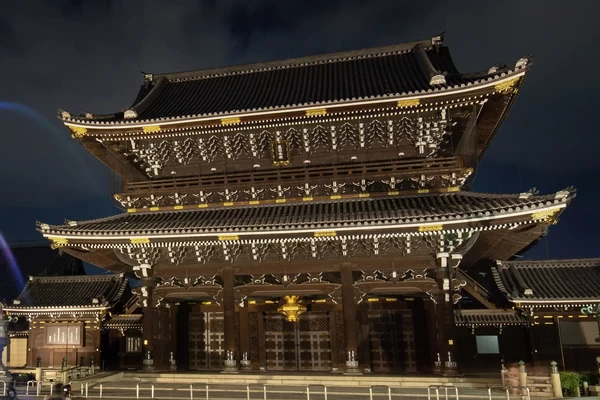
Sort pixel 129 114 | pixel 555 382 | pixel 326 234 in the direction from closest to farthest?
1. pixel 555 382
2. pixel 326 234
3. pixel 129 114

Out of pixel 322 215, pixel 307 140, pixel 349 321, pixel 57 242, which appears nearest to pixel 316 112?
pixel 307 140

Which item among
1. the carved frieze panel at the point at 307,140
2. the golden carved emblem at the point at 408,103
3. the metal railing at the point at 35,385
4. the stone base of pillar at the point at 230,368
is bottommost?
the metal railing at the point at 35,385

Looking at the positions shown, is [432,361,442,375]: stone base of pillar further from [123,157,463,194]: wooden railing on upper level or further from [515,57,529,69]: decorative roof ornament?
[515,57,529,69]: decorative roof ornament

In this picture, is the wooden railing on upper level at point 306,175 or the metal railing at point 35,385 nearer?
the metal railing at point 35,385

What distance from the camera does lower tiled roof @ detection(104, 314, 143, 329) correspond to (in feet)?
82.6

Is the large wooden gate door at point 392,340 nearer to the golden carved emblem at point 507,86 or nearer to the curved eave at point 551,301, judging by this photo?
the curved eave at point 551,301

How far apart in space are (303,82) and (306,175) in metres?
6.90

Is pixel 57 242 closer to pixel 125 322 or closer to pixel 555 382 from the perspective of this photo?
pixel 125 322

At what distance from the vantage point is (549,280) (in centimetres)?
2200

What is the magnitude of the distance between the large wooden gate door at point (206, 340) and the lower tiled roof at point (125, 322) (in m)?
3.34

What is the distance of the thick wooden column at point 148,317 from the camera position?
2123 cm

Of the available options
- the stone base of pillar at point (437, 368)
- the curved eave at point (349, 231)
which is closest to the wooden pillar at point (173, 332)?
the curved eave at point (349, 231)

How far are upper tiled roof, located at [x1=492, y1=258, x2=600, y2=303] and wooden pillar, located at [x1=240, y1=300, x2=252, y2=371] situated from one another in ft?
39.1

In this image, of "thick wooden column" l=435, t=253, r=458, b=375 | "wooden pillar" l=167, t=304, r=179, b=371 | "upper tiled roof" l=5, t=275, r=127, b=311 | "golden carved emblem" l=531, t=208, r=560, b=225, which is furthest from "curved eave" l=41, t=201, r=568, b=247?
"upper tiled roof" l=5, t=275, r=127, b=311
